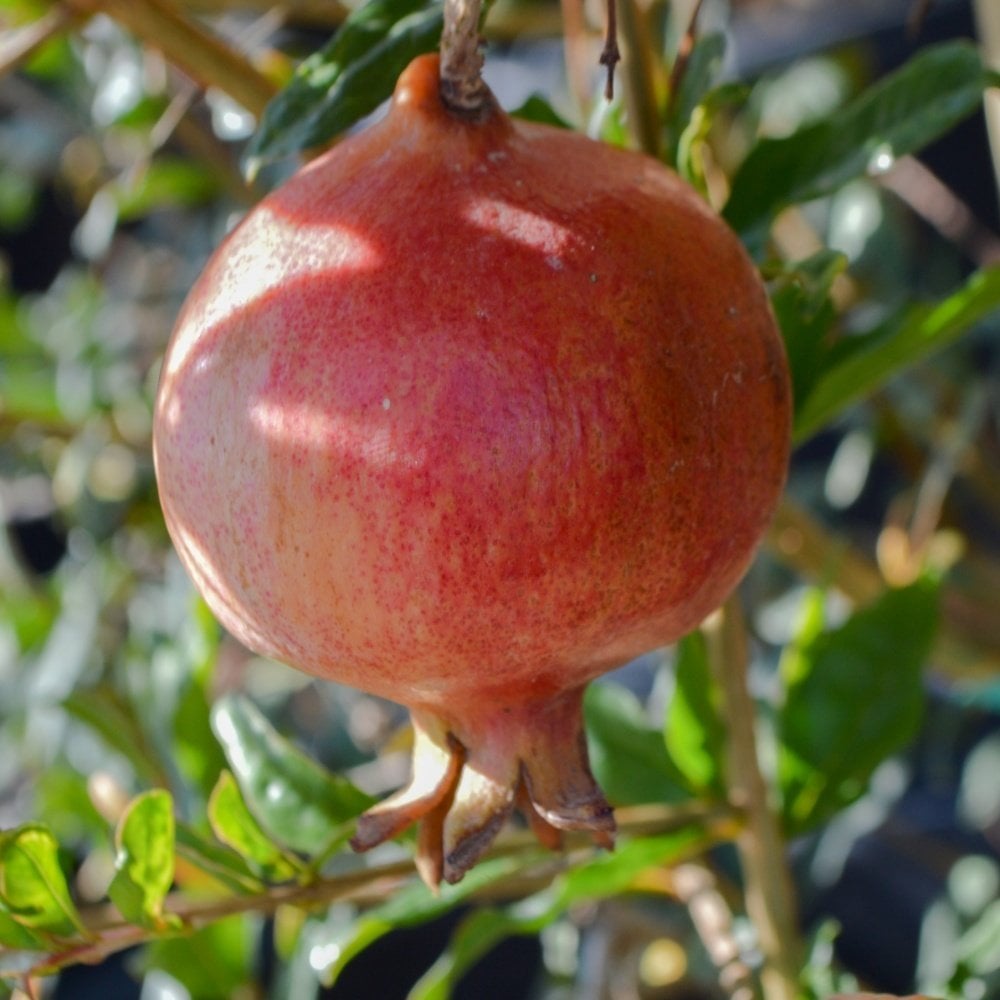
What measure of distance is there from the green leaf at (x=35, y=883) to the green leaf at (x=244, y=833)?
0.07 meters

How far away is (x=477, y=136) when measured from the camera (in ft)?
1.44

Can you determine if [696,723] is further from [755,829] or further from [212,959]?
[212,959]

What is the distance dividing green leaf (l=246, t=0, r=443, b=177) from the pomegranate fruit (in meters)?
0.09

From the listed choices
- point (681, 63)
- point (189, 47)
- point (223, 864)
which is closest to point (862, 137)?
point (681, 63)

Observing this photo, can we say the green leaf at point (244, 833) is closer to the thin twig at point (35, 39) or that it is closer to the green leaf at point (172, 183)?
the thin twig at point (35, 39)

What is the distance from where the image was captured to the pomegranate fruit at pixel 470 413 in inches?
15.2

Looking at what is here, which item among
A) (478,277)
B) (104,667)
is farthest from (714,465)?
(104,667)

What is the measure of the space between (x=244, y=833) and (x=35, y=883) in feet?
0.30

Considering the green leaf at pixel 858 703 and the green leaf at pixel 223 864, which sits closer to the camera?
the green leaf at pixel 223 864

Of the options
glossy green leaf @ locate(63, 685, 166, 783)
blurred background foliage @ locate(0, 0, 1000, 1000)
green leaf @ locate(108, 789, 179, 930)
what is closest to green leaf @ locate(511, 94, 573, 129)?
blurred background foliage @ locate(0, 0, 1000, 1000)

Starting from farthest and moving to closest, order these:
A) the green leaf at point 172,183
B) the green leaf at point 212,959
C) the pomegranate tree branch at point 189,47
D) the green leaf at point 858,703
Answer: the green leaf at point 172,183
the green leaf at point 212,959
the green leaf at point 858,703
the pomegranate tree branch at point 189,47

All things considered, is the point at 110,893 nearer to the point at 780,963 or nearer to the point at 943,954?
the point at 780,963

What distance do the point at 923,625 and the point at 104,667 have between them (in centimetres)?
85

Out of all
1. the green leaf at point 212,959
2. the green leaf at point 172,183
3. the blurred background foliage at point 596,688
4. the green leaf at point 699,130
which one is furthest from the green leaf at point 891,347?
the green leaf at point 172,183
